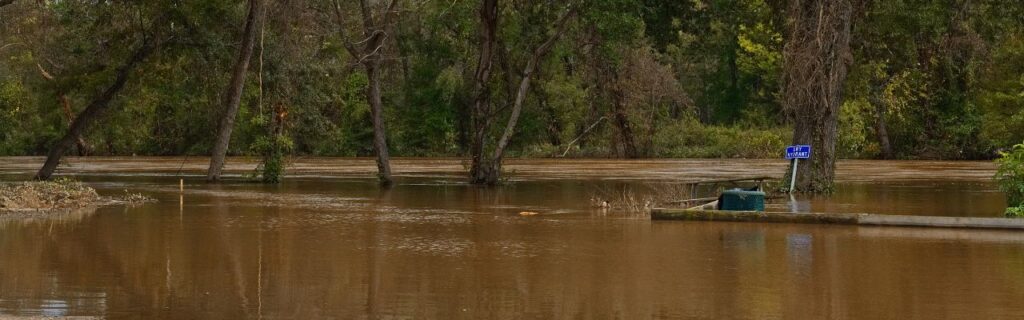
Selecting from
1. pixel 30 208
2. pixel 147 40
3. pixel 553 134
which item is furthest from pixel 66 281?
pixel 553 134

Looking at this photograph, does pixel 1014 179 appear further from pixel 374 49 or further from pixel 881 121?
pixel 881 121

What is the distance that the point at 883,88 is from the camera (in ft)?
226

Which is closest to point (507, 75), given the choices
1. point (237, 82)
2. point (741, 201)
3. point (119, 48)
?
point (237, 82)

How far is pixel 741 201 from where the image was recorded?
87.0ft

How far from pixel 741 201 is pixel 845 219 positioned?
235 cm

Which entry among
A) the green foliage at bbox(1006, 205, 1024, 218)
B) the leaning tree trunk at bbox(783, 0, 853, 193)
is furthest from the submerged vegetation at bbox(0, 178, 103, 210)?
the green foliage at bbox(1006, 205, 1024, 218)

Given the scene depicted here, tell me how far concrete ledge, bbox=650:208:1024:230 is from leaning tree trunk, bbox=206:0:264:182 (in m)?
18.9

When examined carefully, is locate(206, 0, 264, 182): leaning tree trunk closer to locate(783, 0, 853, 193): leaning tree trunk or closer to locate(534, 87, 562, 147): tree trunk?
locate(783, 0, 853, 193): leaning tree trunk

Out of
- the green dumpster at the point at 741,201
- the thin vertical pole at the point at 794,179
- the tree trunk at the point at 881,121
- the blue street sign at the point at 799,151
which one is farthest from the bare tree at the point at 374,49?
the tree trunk at the point at 881,121

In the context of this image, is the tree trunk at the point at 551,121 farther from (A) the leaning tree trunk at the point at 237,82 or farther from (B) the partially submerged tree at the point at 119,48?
(B) the partially submerged tree at the point at 119,48

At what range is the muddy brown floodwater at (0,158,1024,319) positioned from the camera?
48.7 ft

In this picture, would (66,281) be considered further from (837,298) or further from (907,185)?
(907,185)

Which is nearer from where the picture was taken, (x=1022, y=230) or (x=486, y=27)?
(x=1022, y=230)

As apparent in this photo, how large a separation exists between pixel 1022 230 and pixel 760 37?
61205mm
